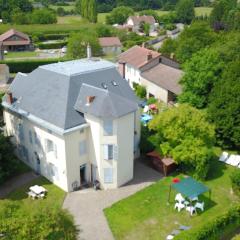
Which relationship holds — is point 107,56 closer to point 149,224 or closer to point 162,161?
point 162,161

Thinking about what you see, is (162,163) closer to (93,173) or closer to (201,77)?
(93,173)

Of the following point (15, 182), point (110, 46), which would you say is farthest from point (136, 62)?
point (15, 182)

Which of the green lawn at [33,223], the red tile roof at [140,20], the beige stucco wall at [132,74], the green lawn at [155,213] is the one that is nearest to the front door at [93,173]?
the green lawn at [155,213]

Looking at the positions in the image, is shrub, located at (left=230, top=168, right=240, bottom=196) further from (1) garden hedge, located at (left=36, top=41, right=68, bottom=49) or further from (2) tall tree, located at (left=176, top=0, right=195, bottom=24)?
(2) tall tree, located at (left=176, top=0, right=195, bottom=24)

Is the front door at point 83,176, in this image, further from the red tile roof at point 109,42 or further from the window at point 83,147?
the red tile roof at point 109,42

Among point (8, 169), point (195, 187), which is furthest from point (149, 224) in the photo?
point (8, 169)
